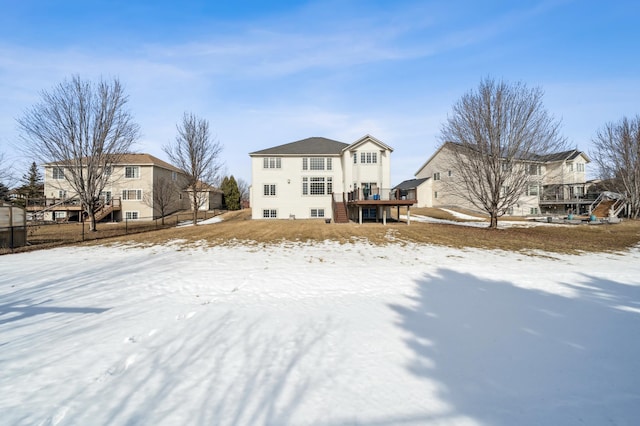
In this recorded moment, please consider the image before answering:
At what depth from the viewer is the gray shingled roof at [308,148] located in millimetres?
30836

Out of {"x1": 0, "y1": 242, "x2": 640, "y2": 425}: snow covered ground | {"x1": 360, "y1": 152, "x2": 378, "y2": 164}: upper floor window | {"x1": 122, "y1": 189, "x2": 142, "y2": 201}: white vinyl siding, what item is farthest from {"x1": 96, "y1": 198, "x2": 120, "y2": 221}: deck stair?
{"x1": 360, "y1": 152, "x2": 378, "y2": 164}: upper floor window

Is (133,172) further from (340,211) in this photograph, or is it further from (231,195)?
(340,211)

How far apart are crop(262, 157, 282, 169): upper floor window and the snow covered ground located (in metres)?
22.5

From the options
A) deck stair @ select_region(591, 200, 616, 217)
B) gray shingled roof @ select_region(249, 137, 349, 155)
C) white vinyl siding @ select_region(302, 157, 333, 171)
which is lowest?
deck stair @ select_region(591, 200, 616, 217)

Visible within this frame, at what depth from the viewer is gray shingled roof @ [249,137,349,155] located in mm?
30836

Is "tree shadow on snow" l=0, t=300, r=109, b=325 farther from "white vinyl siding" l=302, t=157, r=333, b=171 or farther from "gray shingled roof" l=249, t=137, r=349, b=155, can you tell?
"white vinyl siding" l=302, t=157, r=333, b=171

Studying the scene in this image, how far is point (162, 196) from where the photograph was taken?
118 ft

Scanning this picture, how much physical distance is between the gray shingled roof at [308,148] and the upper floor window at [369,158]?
3.06m

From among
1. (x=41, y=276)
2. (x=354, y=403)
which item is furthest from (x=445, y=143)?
(x=41, y=276)

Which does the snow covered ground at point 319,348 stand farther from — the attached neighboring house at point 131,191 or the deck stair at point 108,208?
the attached neighboring house at point 131,191

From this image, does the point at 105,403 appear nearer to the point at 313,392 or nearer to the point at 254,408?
the point at 254,408

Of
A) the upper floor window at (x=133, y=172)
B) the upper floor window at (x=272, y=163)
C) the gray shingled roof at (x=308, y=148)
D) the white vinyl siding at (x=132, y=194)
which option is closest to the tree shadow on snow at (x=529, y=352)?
the gray shingled roof at (x=308, y=148)

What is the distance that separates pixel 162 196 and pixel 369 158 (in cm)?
2601

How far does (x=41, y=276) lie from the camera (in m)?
8.98
